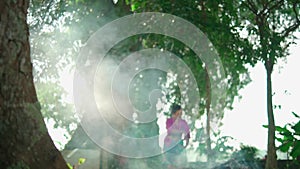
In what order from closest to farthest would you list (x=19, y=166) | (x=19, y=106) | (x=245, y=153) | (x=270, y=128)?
(x=19, y=166) → (x=19, y=106) → (x=270, y=128) → (x=245, y=153)

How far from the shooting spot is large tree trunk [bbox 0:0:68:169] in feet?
11.8

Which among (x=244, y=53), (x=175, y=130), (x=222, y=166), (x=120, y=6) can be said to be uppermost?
(x=120, y=6)

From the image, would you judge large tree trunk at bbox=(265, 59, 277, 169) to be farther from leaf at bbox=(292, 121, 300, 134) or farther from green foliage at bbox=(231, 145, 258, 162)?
leaf at bbox=(292, 121, 300, 134)

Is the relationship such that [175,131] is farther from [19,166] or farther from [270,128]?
[19,166]

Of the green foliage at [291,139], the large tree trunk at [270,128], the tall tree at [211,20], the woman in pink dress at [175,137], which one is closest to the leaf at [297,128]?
the green foliage at [291,139]

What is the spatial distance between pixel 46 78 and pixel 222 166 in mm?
10338

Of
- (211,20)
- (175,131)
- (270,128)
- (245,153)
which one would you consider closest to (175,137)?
(175,131)

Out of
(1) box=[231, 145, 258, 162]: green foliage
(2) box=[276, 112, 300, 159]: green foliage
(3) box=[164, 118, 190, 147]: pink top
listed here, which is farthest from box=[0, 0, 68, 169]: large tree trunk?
(1) box=[231, 145, 258, 162]: green foliage

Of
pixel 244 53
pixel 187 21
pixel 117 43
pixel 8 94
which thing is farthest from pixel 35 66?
pixel 8 94

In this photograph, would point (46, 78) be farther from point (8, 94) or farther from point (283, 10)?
point (8, 94)

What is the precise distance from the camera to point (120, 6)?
14.0 m

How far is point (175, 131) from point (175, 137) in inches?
5.1

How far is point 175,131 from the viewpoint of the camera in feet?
33.6

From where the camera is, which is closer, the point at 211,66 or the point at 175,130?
the point at 175,130
